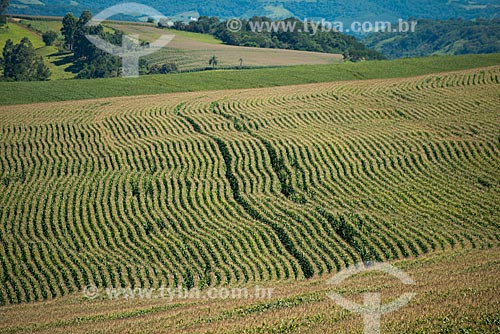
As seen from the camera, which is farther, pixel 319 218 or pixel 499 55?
pixel 499 55

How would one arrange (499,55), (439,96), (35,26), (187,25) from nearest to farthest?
1. (439,96)
2. (499,55)
3. (35,26)
4. (187,25)

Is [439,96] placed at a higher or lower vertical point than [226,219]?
higher

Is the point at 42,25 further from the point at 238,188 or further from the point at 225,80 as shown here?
the point at 238,188

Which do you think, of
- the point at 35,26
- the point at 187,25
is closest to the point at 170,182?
the point at 35,26

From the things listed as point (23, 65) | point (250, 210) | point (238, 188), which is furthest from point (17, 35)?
point (250, 210)

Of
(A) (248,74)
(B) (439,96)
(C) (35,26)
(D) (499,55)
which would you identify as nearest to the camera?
→ (B) (439,96)

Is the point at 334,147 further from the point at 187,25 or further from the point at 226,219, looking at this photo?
the point at 187,25

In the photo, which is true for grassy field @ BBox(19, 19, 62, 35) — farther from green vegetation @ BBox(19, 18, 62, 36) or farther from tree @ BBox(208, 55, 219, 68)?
tree @ BBox(208, 55, 219, 68)
